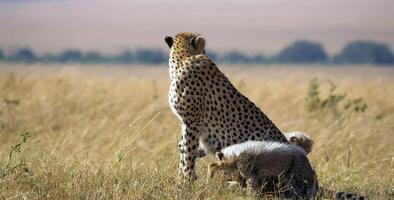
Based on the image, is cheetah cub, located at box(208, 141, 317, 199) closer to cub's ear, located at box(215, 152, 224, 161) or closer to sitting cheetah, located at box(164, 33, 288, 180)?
cub's ear, located at box(215, 152, 224, 161)

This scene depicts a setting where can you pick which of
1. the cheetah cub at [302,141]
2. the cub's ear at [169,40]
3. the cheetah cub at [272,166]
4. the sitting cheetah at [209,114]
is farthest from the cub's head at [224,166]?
the cub's ear at [169,40]

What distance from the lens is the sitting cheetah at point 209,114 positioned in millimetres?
4824

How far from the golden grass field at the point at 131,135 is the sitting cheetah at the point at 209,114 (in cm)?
24

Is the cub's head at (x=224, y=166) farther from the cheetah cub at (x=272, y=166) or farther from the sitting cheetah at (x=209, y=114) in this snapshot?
the sitting cheetah at (x=209, y=114)

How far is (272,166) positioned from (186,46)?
113 cm

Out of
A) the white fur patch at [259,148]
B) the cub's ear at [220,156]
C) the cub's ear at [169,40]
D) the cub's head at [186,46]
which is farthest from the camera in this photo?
the cub's ear at [169,40]

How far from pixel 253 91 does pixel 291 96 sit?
0.63 metres

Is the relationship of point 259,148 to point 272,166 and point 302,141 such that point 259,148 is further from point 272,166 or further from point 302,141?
point 302,141

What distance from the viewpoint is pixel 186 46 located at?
520cm

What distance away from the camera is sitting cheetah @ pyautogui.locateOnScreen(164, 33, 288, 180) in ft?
15.8

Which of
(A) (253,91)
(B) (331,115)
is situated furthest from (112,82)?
(B) (331,115)

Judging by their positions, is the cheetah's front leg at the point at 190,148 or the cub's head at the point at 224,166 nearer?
the cub's head at the point at 224,166

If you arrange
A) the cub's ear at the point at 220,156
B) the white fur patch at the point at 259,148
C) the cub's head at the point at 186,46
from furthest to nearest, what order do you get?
1. the cub's head at the point at 186,46
2. the cub's ear at the point at 220,156
3. the white fur patch at the point at 259,148

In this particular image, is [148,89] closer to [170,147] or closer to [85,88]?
[85,88]
